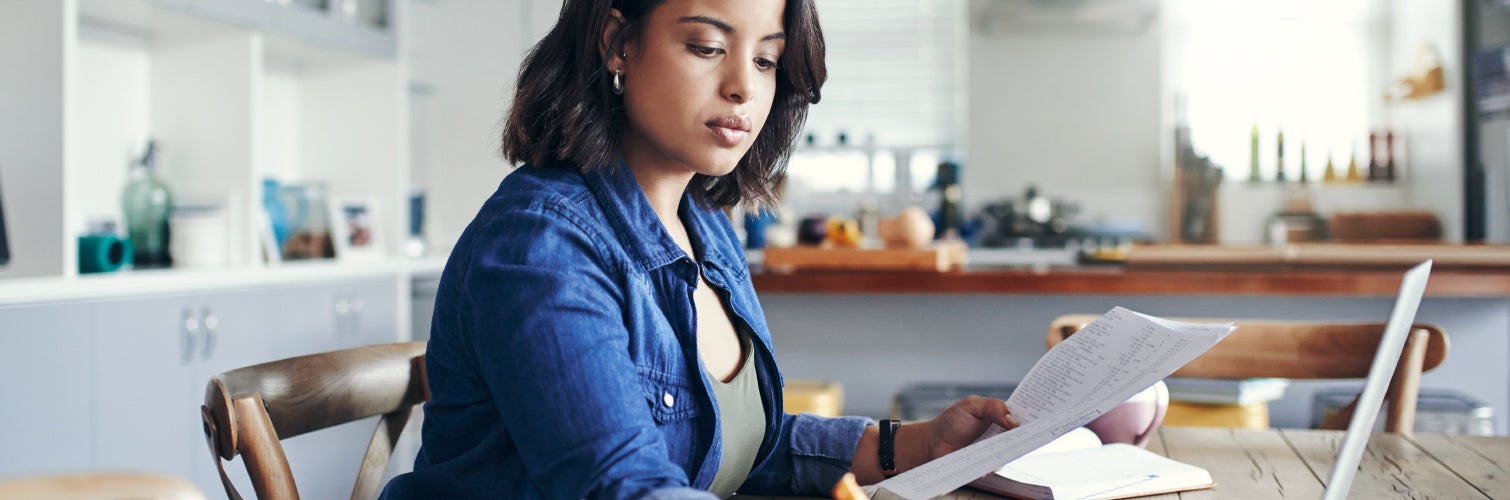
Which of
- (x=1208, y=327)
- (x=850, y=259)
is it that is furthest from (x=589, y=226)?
(x=850, y=259)

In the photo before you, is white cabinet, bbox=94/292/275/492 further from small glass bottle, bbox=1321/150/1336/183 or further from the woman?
small glass bottle, bbox=1321/150/1336/183

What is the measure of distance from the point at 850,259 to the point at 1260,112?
3676mm

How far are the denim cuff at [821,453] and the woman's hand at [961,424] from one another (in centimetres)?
9

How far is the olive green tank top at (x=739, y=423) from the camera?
1.10m

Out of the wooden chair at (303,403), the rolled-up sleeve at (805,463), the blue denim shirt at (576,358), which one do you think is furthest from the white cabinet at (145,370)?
A: the rolled-up sleeve at (805,463)

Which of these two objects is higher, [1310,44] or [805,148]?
[1310,44]

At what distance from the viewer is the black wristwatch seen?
4.17ft

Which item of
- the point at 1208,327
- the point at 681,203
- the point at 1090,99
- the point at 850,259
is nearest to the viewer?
the point at 1208,327

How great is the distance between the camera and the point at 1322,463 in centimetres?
126

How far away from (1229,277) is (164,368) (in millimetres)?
2399

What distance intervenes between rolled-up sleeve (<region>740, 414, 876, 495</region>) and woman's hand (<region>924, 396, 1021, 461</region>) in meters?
0.09

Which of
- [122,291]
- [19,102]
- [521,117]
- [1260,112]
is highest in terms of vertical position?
[1260,112]

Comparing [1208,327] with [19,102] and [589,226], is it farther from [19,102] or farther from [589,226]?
[19,102]

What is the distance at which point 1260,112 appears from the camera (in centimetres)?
568
